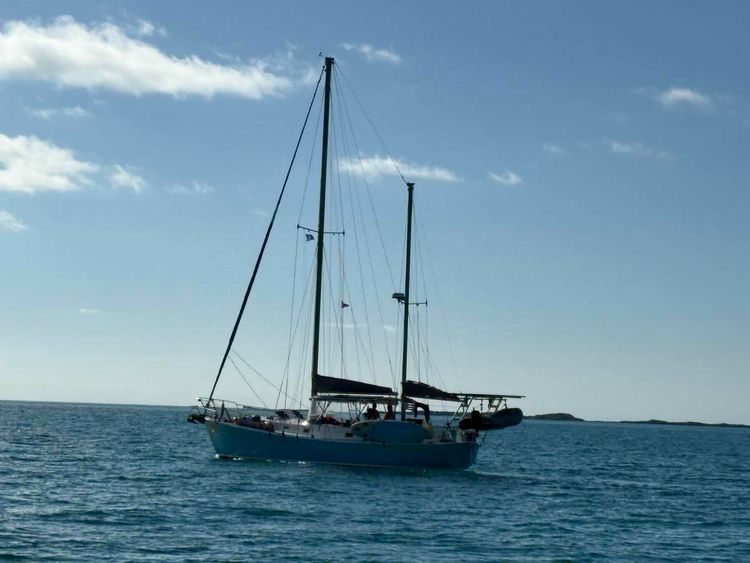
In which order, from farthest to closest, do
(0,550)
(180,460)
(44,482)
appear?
(180,460)
(44,482)
(0,550)

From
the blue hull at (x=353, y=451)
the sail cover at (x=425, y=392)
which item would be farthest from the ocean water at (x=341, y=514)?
the sail cover at (x=425, y=392)

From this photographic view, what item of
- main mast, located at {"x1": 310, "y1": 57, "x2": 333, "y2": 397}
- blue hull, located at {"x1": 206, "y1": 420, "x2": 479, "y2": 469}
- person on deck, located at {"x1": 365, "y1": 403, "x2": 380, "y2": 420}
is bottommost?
blue hull, located at {"x1": 206, "y1": 420, "x2": 479, "y2": 469}

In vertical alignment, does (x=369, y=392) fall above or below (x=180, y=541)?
above

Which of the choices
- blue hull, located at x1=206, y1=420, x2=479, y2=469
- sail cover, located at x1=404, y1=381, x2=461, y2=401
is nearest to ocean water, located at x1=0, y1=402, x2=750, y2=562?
blue hull, located at x1=206, y1=420, x2=479, y2=469

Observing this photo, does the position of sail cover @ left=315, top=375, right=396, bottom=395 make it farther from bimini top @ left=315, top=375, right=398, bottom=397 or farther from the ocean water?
the ocean water

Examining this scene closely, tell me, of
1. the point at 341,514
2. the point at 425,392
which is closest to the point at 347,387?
the point at 425,392

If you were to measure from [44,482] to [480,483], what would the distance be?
2044 cm

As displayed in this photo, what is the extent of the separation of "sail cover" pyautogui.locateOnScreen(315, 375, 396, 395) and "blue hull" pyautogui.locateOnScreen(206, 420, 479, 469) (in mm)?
2733

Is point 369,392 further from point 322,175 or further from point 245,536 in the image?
point 245,536

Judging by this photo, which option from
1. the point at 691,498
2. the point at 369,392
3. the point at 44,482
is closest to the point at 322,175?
the point at 369,392

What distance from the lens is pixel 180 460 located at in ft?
191

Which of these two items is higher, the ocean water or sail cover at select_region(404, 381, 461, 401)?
sail cover at select_region(404, 381, 461, 401)

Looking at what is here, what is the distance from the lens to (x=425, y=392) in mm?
52531

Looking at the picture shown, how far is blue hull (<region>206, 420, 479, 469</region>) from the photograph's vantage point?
49.6 metres
